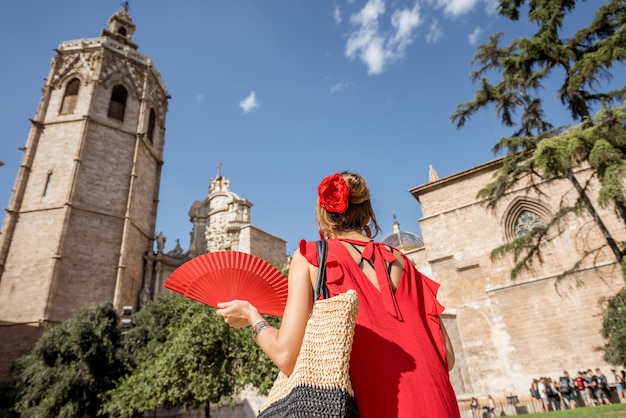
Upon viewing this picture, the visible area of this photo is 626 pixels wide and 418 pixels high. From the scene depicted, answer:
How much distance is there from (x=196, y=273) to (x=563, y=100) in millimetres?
15815

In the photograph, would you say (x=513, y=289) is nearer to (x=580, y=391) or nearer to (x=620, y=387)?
(x=580, y=391)

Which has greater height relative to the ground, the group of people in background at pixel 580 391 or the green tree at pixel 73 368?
the green tree at pixel 73 368

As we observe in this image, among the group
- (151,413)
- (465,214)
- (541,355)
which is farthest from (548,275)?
(151,413)

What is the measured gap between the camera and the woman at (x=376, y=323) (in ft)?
4.13

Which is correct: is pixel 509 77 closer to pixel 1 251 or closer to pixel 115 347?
pixel 115 347

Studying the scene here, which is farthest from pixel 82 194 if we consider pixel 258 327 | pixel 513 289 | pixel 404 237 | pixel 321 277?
pixel 404 237

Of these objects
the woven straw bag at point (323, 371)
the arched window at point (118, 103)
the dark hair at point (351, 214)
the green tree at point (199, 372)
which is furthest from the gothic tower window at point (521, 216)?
the arched window at point (118, 103)

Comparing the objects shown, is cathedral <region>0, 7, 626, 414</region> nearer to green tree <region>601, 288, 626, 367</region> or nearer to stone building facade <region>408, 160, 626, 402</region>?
stone building facade <region>408, 160, 626, 402</region>

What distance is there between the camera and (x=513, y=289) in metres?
17.0

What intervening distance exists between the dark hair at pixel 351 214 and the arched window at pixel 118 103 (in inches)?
1136

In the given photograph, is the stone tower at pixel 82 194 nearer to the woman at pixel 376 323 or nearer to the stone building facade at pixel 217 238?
the stone building facade at pixel 217 238

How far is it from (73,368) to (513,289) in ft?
60.7

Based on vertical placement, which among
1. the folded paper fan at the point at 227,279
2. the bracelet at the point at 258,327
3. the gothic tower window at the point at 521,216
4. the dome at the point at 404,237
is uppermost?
the dome at the point at 404,237

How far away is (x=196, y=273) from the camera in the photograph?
161 cm
